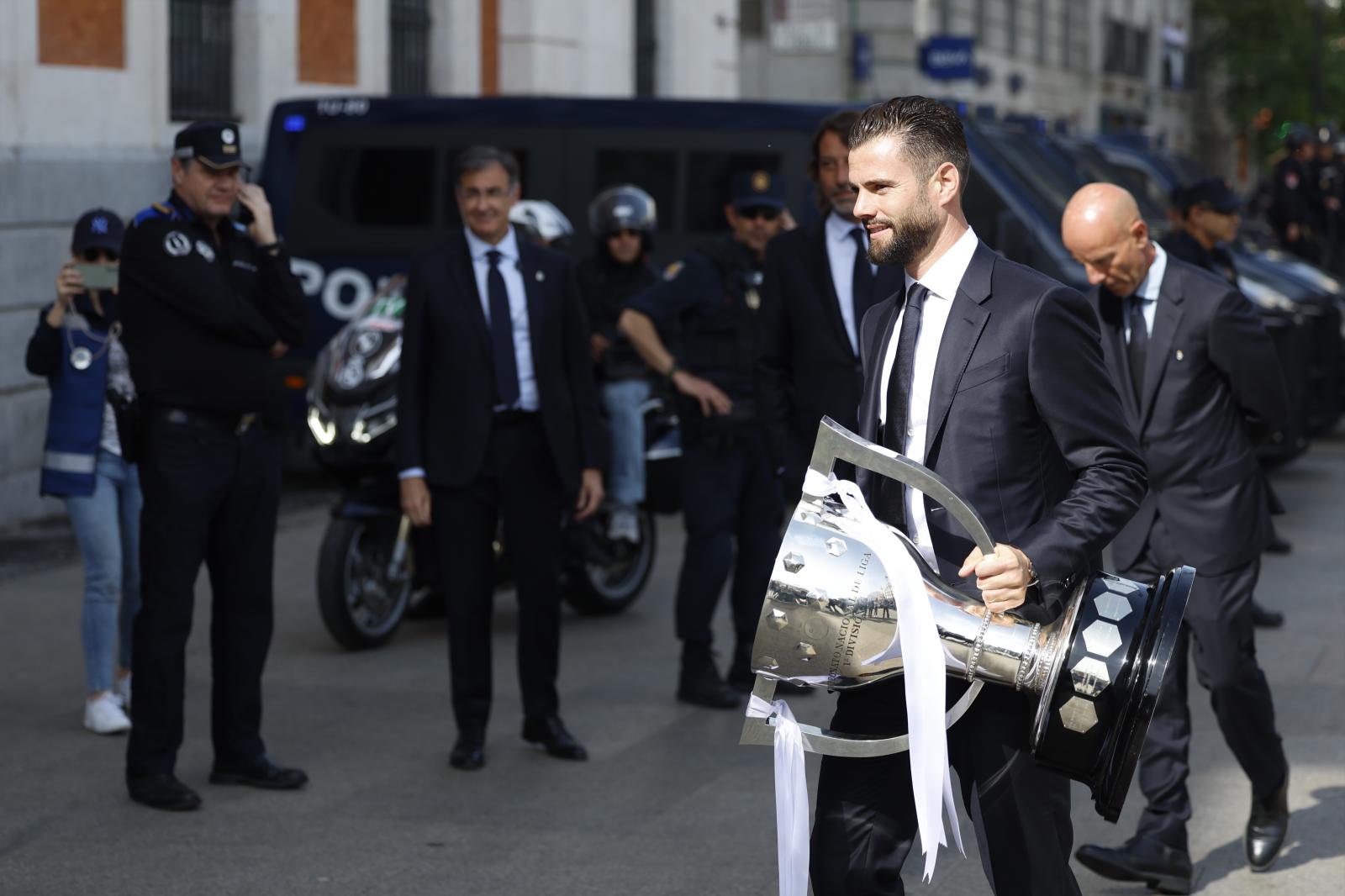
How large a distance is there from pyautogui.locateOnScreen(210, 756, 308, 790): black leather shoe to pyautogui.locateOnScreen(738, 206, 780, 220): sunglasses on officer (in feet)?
8.59

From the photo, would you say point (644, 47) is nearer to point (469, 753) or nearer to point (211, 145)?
point (469, 753)

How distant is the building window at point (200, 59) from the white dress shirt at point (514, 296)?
841 centimetres

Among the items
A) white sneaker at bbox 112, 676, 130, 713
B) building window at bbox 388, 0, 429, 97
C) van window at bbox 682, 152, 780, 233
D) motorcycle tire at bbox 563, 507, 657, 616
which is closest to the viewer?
white sneaker at bbox 112, 676, 130, 713

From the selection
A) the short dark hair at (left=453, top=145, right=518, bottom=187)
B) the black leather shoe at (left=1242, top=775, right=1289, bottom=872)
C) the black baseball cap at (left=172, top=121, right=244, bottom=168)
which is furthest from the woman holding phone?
the black leather shoe at (left=1242, top=775, right=1289, bottom=872)

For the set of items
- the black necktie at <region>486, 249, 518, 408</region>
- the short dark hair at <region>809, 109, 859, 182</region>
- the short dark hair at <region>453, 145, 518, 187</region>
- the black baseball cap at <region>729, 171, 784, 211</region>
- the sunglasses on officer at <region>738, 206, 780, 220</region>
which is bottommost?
the black necktie at <region>486, 249, 518, 408</region>

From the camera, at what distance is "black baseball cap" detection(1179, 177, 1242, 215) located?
9.57m

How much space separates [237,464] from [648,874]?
1747 millimetres

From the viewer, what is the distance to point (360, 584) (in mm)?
8156

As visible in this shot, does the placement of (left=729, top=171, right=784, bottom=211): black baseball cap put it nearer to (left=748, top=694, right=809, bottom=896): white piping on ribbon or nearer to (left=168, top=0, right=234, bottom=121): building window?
(left=748, top=694, right=809, bottom=896): white piping on ribbon

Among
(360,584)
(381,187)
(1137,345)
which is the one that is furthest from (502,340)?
(381,187)

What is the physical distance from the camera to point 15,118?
11.8 metres

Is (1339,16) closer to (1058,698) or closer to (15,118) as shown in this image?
(15,118)

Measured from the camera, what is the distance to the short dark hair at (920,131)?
3.33m

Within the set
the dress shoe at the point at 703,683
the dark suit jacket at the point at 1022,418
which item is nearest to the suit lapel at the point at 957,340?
the dark suit jacket at the point at 1022,418
